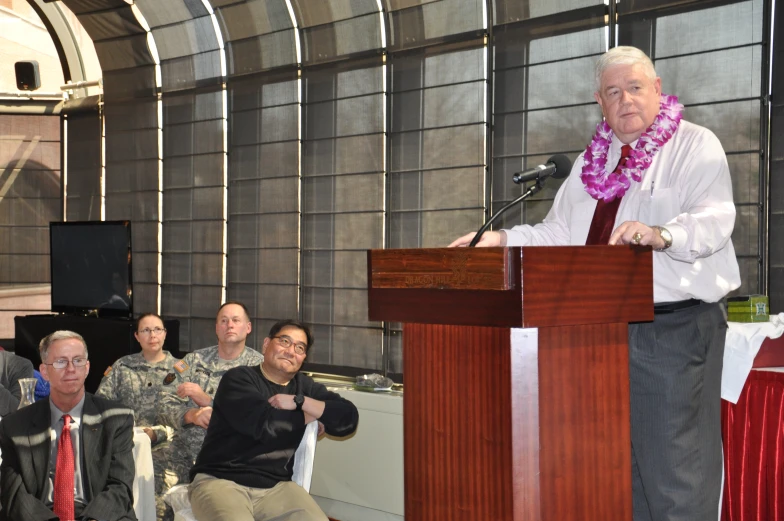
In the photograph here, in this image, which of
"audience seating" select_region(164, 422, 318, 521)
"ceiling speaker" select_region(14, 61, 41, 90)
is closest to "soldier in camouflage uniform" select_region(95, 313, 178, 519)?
"audience seating" select_region(164, 422, 318, 521)

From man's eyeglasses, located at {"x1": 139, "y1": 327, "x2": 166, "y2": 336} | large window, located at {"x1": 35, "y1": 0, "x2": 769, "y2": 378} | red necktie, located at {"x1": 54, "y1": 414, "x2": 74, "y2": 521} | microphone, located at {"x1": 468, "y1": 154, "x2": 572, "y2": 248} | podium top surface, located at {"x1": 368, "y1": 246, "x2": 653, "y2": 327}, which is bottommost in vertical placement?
red necktie, located at {"x1": 54, "y1": 414, "x2": 74, "y2": 521}

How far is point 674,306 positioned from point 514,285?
2.03 ft

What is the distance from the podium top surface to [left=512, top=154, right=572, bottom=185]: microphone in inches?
13.2

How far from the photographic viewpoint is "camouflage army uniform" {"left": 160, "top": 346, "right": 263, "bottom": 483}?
428 centimetres

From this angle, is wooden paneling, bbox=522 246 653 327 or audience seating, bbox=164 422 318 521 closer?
wooden paneling, bbox=522 246 653 327

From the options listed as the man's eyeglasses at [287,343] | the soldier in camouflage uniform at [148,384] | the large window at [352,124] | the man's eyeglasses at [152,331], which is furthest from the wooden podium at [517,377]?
the man's eyeglasses at [152,331]

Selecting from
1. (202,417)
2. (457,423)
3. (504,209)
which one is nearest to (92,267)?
(202,417)

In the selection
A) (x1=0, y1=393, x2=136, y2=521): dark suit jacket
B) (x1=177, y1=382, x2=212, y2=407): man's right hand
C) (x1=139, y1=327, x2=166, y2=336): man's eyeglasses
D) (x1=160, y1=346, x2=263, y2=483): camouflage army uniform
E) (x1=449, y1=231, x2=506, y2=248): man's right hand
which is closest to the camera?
(x1=449, y1=231, x2=506, y2=248): man's right hand

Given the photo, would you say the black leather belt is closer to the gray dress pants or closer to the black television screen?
the gray dress pants

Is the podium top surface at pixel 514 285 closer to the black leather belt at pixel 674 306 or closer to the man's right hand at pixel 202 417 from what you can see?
the black leather belt at pixel 674 306

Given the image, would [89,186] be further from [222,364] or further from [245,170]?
[222,364]

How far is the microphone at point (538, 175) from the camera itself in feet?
6.05

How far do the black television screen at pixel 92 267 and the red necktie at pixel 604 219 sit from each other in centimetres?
564

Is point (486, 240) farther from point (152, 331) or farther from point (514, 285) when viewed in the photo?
point (152, 331)
